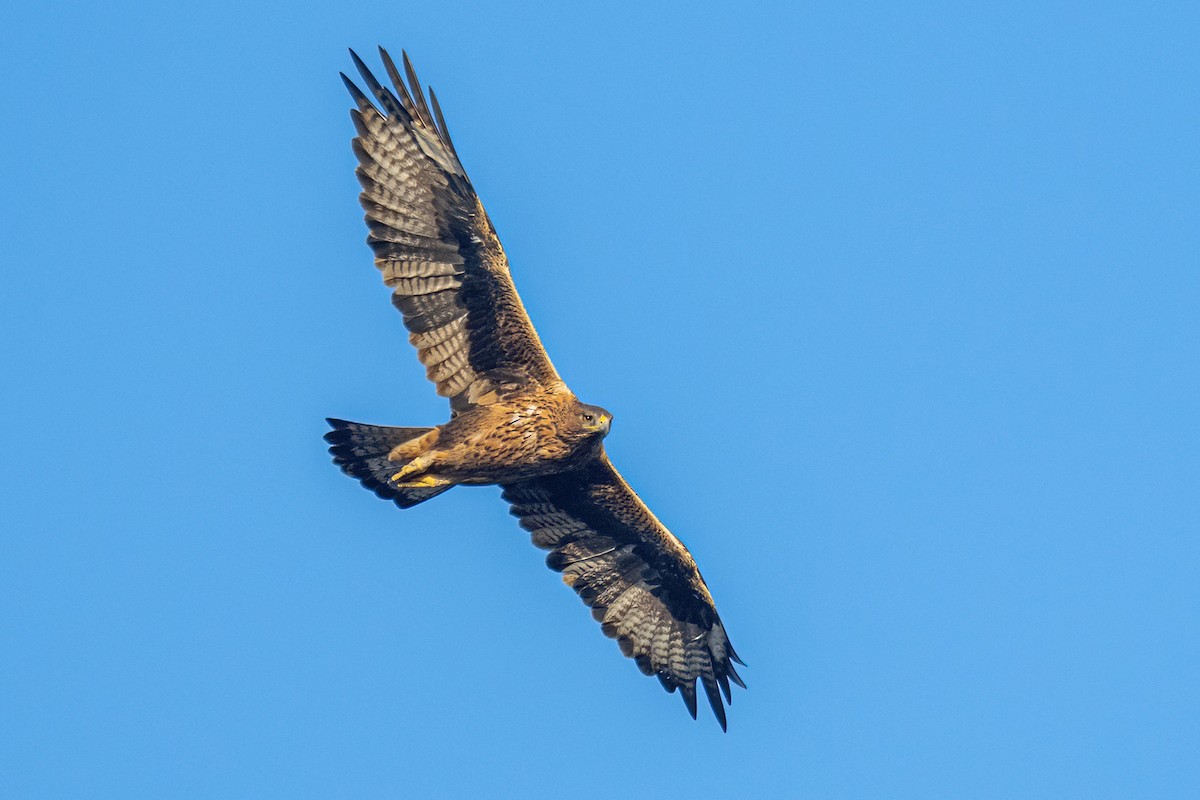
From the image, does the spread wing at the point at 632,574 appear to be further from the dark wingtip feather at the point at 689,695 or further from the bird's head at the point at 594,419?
the bird's head at the point at 594,419

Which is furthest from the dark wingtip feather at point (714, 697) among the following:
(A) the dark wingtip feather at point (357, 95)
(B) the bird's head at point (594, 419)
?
(A) the dark wingtip feather at point (357, 95)

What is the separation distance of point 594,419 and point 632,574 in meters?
2.45

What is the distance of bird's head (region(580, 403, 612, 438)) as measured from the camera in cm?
1326

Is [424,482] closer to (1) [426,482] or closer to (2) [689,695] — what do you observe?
(1) [426,482]

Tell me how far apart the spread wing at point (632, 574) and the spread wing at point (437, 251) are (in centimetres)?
131

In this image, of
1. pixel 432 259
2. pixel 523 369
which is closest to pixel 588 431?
pixel 523 369

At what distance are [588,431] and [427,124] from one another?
2.65 m

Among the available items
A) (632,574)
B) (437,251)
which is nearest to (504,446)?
(437,251)

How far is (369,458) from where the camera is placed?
14016 mm

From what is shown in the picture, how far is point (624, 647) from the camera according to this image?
15.4 m

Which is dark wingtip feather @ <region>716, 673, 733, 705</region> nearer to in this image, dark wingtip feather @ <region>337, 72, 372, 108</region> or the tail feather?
the tail feather

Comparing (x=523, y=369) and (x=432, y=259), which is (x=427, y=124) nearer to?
(x=432, y=259)

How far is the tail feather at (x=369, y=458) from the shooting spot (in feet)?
45.7

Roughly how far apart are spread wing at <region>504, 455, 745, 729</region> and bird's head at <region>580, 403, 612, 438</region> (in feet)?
3.87
